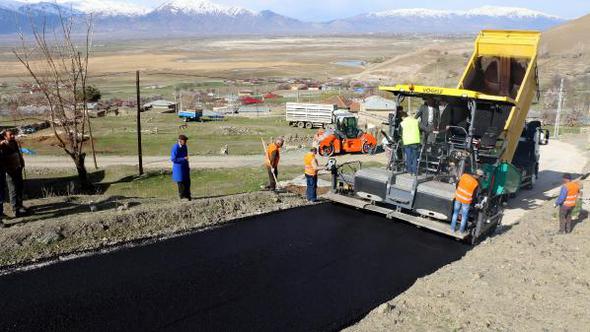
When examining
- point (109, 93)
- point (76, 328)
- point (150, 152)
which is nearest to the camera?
point (76, 328)

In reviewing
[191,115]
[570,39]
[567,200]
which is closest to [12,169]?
[567,200]

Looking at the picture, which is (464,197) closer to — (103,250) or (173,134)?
(103,250)

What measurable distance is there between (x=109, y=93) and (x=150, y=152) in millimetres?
36887

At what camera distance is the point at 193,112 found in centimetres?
3294

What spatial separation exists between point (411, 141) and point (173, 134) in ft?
65.4

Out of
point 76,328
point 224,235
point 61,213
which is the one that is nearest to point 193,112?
point 61,213

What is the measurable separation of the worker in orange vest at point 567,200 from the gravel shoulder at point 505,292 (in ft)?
0.82

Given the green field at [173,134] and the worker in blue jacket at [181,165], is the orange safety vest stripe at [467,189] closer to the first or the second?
the worker in blue jacket at [181,165]

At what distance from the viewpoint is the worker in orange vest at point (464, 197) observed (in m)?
8.34

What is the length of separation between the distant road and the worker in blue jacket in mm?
8327

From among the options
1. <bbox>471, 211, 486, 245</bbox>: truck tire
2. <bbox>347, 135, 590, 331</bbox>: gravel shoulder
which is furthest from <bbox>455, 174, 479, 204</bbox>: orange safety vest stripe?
<bbox>347, 135, 590, 331</bbox>: gravel shoulder

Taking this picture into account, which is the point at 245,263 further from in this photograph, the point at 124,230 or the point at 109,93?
the point at 109,93

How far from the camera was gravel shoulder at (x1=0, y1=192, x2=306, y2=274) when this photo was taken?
7.68m

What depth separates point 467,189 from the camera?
8375 millimetres
